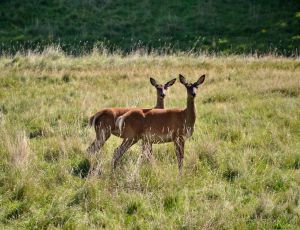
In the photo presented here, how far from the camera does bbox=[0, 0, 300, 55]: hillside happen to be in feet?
73.7

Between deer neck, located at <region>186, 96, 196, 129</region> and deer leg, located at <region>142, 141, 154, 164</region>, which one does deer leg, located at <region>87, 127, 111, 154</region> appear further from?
deer neck, located at <region>186, 96, 196, 129</region>

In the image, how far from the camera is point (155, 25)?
25.3 m

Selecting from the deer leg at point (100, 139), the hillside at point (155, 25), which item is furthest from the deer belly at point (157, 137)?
the hillside at point (155, 25)

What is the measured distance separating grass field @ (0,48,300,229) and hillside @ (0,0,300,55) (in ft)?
28.6

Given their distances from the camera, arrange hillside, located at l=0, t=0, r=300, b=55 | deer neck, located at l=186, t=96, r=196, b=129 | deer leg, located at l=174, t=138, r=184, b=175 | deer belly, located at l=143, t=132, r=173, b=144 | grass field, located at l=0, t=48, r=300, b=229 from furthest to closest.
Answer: hillside, located at l=0, t=0, r=300, b=55
deer neck, located at l=186, t=96, r=196, b=129
deer belly, located at l=143, t=132, r=173, b=144
deer leg, located at l=174, t=138, r=184, b=175
grass field, located at l=0, t=48, r=300, b=229

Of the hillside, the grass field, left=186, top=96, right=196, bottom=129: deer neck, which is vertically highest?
the hillside

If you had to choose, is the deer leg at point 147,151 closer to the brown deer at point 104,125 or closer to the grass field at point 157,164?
the grass field at point 157,164

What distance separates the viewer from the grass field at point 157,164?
222 inches

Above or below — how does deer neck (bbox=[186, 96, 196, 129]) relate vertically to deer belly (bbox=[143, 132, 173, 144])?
above

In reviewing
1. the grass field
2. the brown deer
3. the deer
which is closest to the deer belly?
the deer

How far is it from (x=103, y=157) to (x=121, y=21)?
756 inches

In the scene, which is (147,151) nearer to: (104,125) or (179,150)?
(179,150)

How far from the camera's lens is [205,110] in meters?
11.0

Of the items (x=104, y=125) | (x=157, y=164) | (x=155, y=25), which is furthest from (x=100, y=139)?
(x=155, y=25)
